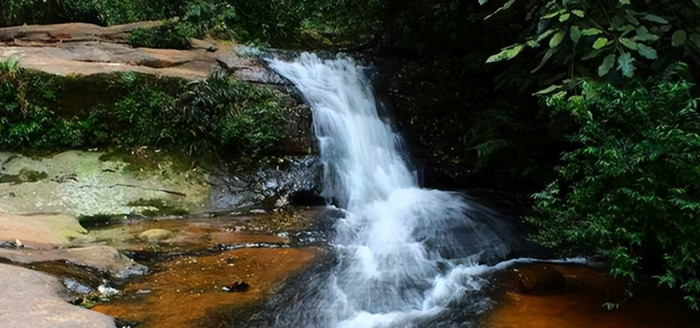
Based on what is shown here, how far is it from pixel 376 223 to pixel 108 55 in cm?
454

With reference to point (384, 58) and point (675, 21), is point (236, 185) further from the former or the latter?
point (675, 21)

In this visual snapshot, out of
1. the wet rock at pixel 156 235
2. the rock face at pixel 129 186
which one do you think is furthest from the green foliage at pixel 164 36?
the wet rock at pixel 156 235

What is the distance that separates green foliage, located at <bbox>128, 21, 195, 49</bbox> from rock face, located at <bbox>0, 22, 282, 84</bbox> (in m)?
0.18

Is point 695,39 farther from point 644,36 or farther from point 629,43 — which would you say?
point 629,43

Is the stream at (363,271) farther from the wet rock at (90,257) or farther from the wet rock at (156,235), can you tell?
the wet rock at (90,257)

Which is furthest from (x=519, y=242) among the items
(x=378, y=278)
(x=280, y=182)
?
(x=280, y=182)

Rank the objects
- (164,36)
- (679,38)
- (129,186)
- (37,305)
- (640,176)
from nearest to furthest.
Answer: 1. (37,305)
2. (640,176)
3. (679,38)
4. (129,186)
5. (164,36)

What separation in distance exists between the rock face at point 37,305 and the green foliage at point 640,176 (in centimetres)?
316

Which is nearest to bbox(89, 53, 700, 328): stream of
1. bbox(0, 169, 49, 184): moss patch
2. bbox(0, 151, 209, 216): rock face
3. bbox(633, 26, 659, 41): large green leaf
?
bbox(0, 151, 209, 216): rock face

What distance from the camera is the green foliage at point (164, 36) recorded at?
815cm

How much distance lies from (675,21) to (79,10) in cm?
1033

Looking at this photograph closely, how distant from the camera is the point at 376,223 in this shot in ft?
19.9

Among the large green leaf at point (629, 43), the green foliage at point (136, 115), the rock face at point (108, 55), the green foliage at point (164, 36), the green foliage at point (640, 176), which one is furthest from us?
the green foliage at point (164, 36)

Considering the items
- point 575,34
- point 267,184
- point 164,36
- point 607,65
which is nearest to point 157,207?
point 267,184
